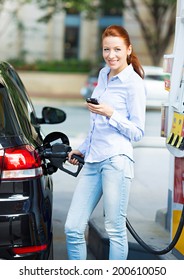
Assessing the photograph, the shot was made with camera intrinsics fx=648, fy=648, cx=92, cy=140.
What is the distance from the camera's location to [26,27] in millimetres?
29266

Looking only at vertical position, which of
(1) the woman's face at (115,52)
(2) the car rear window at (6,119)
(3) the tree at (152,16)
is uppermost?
(1) the woman's face at (115,52)

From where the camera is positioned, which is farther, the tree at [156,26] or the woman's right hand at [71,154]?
the tree at [156,26]

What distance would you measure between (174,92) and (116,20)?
26.0 meters


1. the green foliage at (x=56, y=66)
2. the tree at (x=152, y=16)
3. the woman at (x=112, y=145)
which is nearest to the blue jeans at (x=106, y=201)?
the woman at (x=112, y=145)

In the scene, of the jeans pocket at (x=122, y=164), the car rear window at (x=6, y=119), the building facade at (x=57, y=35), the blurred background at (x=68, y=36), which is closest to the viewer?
the car rear window at (x=6, y=119)

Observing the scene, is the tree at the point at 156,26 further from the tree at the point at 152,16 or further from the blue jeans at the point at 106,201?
the blue jeans at the point at 106,201

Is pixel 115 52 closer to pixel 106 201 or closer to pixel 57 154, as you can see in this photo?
pixel 57 154

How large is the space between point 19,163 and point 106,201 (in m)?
0.65

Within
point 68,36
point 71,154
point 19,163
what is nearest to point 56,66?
point 68,36

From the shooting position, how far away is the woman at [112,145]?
3953 millimetres

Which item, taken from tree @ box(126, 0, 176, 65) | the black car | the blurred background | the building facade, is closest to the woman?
the black car

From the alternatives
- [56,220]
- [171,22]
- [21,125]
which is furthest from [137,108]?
[171,22]

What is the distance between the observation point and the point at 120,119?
3.90 m
